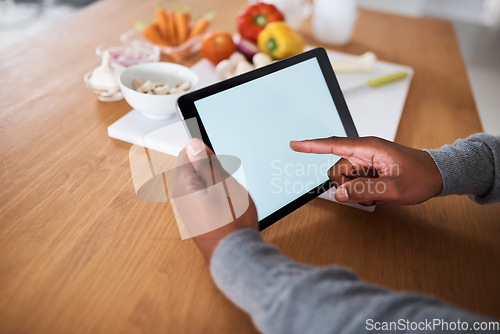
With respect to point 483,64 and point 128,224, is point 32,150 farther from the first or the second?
point 483,64

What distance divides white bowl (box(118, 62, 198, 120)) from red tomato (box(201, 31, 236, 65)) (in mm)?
207

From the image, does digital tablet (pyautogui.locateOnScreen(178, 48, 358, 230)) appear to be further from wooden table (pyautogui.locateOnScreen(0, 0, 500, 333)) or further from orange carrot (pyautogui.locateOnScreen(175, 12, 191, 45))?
orange carrot (pyautogui.locateOnScreen(175, 12, 191, 45))

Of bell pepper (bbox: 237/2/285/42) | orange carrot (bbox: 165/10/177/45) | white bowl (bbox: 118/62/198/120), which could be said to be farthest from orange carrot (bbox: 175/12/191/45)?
white bowl (bbox: 118/62/198/120)

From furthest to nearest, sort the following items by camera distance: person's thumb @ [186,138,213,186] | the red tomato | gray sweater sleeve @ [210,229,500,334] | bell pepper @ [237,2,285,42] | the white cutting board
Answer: bell pepper @ [237,2,285,42], the red tomato, the white cutting board, person's thumb @ [186,138,213,186], gray sweater sleeve @ [210,229,500,334]

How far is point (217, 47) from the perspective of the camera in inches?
39.7

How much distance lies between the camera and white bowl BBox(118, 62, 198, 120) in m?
0.75

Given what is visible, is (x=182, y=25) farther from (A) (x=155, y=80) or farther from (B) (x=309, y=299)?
(B) (x=309, y=299)

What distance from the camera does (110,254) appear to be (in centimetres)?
53

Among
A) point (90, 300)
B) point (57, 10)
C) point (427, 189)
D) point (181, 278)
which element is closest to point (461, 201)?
point (427, 189)

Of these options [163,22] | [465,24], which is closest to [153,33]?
[163,22]

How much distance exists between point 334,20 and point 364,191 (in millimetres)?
817

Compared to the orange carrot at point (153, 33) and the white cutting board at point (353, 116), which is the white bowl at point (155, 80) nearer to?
the white cutting board at point (353, 116)

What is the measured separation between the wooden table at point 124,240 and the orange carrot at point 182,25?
1.06 feet

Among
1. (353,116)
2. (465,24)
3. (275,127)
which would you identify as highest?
(275,127)
